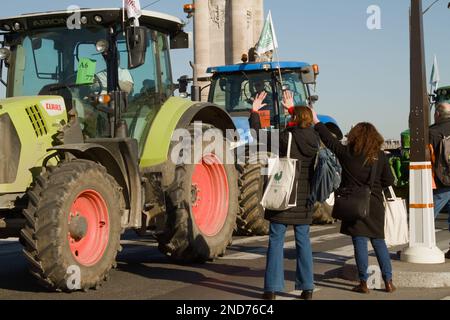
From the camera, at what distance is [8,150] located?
23.7ft

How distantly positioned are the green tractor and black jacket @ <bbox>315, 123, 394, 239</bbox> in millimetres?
2121

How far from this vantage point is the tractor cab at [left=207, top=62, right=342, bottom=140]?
13141 millimetres

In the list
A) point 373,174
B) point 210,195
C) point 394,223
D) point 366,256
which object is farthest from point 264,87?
point 366,256

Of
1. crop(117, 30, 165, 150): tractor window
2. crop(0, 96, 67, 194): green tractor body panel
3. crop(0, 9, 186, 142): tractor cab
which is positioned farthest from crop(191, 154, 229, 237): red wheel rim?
crop(0, 96, 67, 194): green tractor body panel

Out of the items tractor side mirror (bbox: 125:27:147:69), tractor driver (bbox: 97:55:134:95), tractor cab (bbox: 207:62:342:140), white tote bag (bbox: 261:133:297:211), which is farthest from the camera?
tractor cab (bbox: 207:62:342:140)

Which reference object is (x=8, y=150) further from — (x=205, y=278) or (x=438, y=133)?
(x=438, y=133)

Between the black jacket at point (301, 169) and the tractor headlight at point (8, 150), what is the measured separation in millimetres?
2426

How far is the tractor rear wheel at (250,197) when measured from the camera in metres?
11.4

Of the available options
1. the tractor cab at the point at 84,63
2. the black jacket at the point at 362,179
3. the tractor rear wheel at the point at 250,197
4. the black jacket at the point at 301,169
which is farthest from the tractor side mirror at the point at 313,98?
the black jacket at the point at 301,169

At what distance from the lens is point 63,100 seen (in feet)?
26.1

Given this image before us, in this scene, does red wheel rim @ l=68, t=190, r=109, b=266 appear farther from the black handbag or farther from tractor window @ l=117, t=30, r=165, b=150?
the black handbag

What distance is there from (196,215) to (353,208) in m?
2.82

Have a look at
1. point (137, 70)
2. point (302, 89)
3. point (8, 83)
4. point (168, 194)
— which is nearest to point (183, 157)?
point (168, 194)

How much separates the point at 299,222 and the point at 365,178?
823 millimetres
